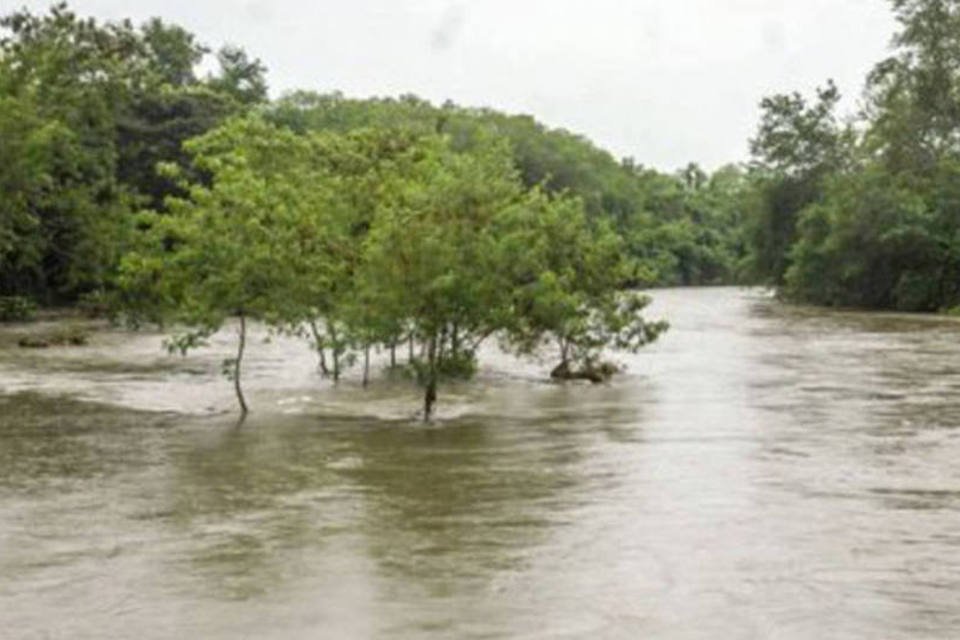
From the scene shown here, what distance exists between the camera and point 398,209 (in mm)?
26953

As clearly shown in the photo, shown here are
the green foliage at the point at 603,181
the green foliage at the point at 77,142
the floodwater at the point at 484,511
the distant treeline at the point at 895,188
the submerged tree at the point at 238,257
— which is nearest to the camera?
the floodwater at the point at 484,511

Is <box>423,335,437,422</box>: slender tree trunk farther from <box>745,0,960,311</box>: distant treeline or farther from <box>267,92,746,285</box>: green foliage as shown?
<box>267,92,746,285</box>: green foliage

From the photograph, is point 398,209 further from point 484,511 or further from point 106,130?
point 106,130

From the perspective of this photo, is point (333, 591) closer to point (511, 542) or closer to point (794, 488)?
point (511, 542)

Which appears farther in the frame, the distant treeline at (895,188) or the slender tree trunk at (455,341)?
the distant treeline at (895,188)

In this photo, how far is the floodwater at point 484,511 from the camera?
38.7 ft

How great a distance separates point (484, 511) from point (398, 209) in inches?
457

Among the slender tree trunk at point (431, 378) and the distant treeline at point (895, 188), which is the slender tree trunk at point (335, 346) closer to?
the slender tree trunk at point (431, 378)

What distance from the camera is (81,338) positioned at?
46.2 metres

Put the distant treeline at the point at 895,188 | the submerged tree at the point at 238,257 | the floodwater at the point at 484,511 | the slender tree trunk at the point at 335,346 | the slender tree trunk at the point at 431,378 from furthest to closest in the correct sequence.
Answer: the distant treeline at the point at 895,188 → the slender tree trunk at the point at 335,346 → the slender tree trunk at the point at 431,378 → the submerged tree at the point at 238,257 → the floodwater at the point at 484,511

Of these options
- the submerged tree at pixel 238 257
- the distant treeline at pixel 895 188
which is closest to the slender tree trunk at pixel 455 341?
the submerged tree at pixel 238 257

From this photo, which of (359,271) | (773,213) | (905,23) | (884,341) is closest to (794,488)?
(359,271)

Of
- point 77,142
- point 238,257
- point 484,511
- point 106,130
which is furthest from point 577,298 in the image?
point 106,130

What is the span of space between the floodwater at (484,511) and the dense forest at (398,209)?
2525 mm
